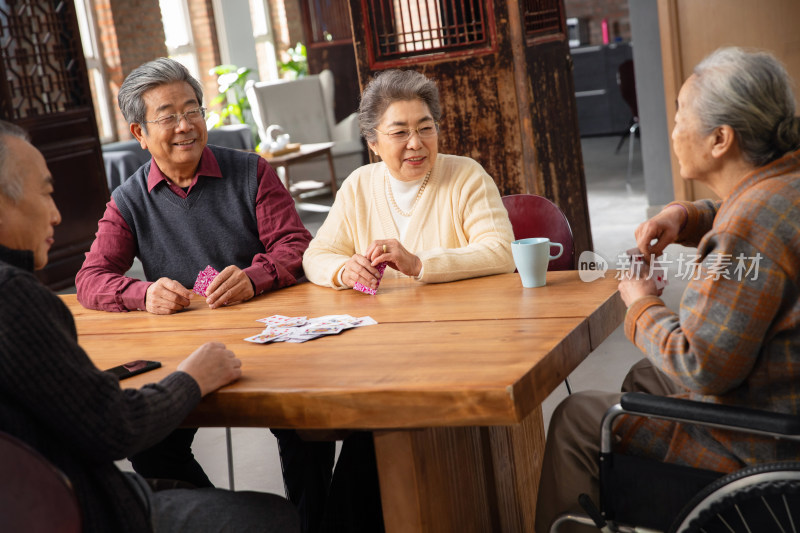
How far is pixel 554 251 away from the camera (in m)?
2.53

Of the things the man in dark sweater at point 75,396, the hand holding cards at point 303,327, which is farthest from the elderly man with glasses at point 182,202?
the man in dark sweater at point 75,396

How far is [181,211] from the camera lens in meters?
2.55

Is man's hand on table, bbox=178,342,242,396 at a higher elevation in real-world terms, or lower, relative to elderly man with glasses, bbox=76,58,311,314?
lower

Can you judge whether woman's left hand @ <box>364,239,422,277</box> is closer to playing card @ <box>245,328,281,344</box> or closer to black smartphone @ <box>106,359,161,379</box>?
playing card @ <box>245,328,281,344</box>

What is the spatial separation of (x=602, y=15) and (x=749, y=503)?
11633 millimetres

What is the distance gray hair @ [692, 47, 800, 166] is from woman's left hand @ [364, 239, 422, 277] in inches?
32.0

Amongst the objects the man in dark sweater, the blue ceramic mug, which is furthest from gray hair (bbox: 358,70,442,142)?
the man in dark sweater

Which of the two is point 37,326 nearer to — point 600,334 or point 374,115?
point 600,334

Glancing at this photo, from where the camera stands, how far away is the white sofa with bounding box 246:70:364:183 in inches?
339

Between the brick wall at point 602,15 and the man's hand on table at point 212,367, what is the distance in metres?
11.2

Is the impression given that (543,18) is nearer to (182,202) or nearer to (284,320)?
(182,202)

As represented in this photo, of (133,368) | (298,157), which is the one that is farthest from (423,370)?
(298,157)

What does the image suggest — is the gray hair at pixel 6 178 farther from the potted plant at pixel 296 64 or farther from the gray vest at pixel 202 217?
the potted plant at pixel 296 64

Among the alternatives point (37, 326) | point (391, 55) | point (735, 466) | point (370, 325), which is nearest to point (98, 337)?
point (370, 325)
